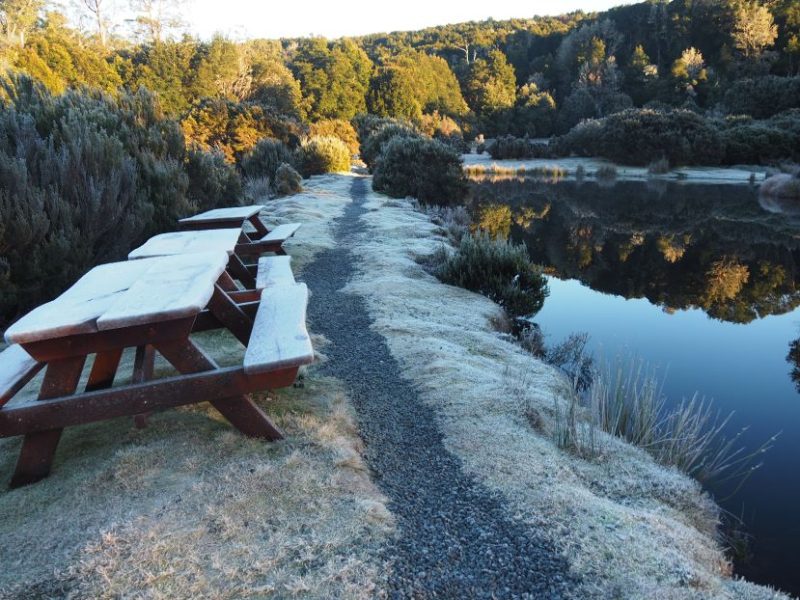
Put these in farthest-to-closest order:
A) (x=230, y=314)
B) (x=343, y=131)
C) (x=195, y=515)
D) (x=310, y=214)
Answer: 1. (x=343, y=131)
2. (x=310, y=214)
3. (x=230, y=314)
4. (x=195, y=515)

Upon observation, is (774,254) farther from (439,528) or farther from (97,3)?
(97,3)

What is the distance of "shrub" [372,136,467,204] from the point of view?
17.0 metres

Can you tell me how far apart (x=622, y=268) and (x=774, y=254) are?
3094 mm

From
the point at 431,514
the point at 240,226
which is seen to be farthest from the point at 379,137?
the point at 431,514

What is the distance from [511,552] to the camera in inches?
87.0

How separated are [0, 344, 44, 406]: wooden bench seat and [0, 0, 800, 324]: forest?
2430 millimetres

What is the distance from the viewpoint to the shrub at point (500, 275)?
7168 mm

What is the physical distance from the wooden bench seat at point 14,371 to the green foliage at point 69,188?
2396 millimetres

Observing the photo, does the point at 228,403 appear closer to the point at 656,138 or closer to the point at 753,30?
the point at 656,138

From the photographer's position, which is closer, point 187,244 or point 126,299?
point 126,299

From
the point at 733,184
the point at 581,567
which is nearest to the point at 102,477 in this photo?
the point at 581,567

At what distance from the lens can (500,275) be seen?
729cm

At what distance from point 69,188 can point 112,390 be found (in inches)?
165

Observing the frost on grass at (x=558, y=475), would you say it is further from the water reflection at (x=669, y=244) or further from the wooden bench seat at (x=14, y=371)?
the water reflection at (x=669, y=244)
